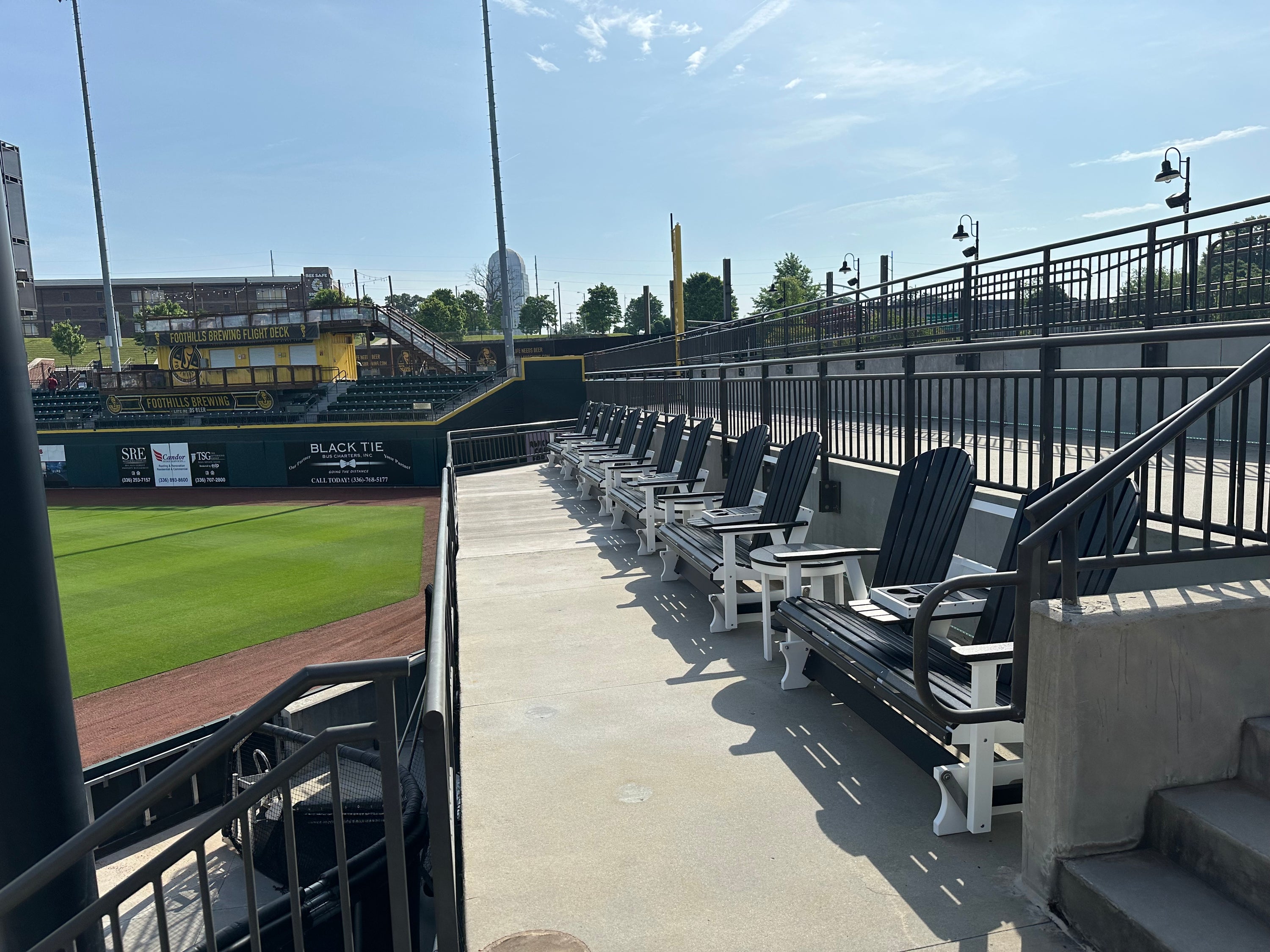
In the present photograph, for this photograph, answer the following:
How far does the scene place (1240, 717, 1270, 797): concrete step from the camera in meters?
2.79

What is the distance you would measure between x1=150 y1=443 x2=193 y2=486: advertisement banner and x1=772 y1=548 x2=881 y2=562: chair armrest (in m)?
37.2

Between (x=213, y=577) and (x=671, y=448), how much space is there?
583 inches

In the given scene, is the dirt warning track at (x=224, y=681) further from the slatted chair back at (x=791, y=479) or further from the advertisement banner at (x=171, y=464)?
the advertisement banner at (x=171, y=464)

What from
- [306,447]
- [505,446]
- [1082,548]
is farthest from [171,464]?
[1082,548]

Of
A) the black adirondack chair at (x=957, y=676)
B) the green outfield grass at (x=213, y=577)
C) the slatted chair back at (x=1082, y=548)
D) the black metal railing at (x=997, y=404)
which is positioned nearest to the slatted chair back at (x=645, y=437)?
the black metal railing at (x=997, y=404)

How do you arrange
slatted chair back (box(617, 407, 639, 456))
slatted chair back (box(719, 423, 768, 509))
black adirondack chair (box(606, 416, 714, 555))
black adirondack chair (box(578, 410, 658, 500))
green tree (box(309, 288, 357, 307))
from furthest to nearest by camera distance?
1. green tree (box(309, 288, 357, 307))
2. slatted chair back (box(617, 407, 639, 456))
3. black adirondack chair (box(578, 410, 658, 500))
4. black adirondack chair (box(606, 416, 714, 555))
5. slatted chair back (box(719, 423, 768, 509))

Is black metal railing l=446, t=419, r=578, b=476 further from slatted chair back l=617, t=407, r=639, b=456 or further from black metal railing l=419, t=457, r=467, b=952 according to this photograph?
black metal railing l=419, t=457, r=467, b=952

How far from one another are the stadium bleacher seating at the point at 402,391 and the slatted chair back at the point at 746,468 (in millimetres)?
31630

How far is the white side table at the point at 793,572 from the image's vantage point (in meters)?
5.46

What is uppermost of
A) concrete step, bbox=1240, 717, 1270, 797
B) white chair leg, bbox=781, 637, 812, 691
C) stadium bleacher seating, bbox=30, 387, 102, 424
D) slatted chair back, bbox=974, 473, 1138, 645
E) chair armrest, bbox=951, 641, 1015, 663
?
stadium bleacher seating, bbox=30, 387, 102, 424

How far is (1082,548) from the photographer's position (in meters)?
3.63

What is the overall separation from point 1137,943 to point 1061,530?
121cm

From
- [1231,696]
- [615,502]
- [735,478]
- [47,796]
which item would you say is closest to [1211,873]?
[1231,696]

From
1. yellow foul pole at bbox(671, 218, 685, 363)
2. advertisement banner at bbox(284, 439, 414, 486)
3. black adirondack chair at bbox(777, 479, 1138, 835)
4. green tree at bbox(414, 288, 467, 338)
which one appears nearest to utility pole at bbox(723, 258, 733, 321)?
yellow foul pole at bbox(671, 218, 685, 363)
